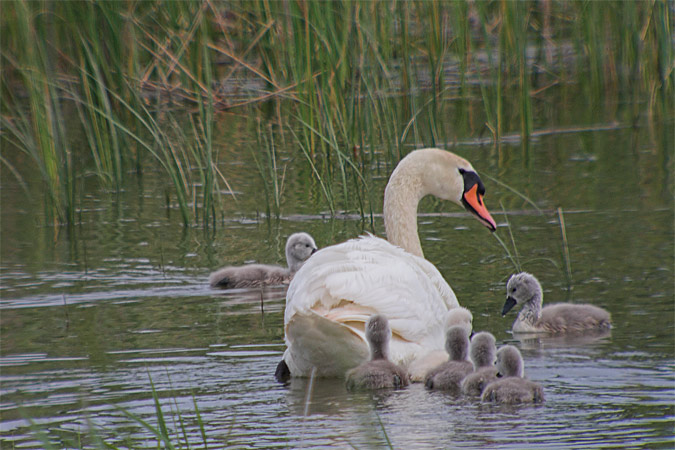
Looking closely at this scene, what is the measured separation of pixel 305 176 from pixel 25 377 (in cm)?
618

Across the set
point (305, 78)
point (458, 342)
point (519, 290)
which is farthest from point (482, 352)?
point (305, 78)

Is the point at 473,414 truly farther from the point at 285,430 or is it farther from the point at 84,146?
the point at 84,146

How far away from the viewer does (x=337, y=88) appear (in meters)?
10.4

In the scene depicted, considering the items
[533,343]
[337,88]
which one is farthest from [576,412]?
[337,88]

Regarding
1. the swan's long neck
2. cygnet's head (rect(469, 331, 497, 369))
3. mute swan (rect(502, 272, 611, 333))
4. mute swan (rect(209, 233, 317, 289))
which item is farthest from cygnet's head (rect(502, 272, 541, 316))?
mute swan (rect(209, 233, 317, 289))

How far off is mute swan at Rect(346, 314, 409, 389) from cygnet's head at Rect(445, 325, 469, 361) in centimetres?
27

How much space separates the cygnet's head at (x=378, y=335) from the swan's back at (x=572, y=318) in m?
1.44

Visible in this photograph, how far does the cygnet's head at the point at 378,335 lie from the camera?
5695 mm

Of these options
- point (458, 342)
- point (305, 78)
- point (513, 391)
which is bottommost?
point (513, 391)

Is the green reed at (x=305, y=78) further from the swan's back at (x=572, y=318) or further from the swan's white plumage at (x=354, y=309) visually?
the swan's white plumage at (x=354, y=309)

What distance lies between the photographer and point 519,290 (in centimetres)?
718

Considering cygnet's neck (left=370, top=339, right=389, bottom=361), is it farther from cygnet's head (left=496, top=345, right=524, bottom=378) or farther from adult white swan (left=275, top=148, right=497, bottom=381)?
cygnet's head (left=496, top=345, right=524, bottom=378)

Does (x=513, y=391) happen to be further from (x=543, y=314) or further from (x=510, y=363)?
(x=543, y=314)

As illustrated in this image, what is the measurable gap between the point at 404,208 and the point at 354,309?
6.01 ft
